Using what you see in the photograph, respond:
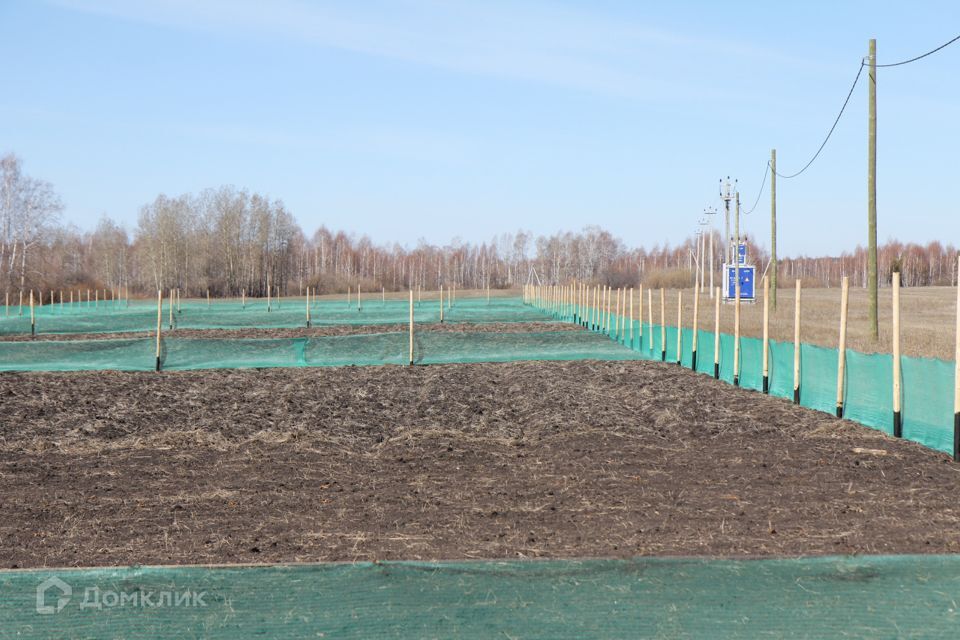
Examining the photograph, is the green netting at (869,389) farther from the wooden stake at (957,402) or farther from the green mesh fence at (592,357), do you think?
the wooden stake at (957,402)

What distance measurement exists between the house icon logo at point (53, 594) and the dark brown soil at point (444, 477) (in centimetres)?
72

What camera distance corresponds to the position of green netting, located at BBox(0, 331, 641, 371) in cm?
1769

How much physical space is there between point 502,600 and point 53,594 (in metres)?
2.06

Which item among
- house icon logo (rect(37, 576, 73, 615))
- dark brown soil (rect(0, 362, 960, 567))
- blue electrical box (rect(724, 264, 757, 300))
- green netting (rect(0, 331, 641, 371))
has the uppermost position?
blue electrical box (rect(724, 264, 757, 300))

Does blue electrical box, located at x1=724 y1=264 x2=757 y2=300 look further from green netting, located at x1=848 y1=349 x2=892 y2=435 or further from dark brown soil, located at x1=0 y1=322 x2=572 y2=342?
green netting, located at x1=848 y1=349 x2=892 y2=435

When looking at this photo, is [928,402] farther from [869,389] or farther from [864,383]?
[864,383]

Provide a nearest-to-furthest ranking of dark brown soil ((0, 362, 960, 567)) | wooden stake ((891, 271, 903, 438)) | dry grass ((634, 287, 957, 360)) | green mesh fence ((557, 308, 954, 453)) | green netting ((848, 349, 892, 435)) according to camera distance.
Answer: dark brown soil ((0, 362, 960, 567)) < green mesh fence ((557, 308, 954, 453)) < wooden stake ((891, 271, 903, 438)) < green netting ((848, 349, 892, 435)) < dry grass ((634, 287, 957, 360))

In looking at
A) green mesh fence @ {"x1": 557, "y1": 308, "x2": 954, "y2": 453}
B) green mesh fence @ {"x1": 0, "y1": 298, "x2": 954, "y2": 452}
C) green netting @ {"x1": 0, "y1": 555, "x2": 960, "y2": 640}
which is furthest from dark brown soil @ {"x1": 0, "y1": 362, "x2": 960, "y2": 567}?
green netting @ {"x1": 0, "y1": 555, "x2": 960, "y2": 640}

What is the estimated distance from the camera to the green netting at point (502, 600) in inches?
166

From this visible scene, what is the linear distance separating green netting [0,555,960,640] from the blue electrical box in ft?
108

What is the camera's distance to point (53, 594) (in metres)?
4.61

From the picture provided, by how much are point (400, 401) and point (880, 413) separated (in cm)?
590

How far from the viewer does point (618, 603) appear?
4.48 meters

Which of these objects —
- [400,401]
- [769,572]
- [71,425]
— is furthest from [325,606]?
[400,401]
